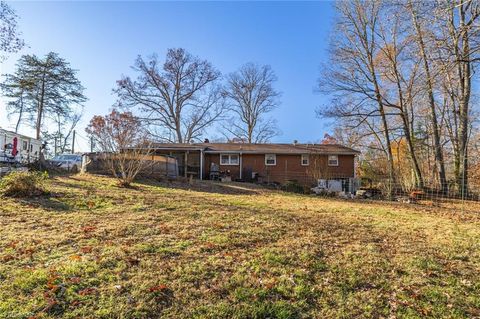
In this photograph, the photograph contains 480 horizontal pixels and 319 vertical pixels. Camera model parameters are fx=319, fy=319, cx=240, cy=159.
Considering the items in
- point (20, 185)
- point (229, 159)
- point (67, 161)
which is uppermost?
point (229, 159)

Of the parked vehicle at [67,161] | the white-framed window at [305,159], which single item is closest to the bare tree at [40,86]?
the parked vehicle at [67,161]

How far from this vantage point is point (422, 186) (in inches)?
629

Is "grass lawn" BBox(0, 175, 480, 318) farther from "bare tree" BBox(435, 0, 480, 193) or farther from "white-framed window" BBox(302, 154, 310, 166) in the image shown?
"white-framed window" BBox(302, 154, 310, 166)

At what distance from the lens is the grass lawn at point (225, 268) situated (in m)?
3.02

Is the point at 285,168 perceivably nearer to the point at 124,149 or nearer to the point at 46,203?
the point at 124,149

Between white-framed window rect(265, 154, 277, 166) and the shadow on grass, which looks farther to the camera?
white-framed window rect(265, 154, 277, 166)

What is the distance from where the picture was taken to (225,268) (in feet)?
12.6

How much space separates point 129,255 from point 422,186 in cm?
1589

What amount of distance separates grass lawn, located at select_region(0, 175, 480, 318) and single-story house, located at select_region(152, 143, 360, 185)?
50.9 ft

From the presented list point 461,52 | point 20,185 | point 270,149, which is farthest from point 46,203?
point 270,149

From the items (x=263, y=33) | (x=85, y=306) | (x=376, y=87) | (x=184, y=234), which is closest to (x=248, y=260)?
(x=184, y=234)

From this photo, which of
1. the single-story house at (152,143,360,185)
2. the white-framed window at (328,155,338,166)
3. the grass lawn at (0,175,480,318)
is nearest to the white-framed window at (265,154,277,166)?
the single-story house at (152,143,360,185)

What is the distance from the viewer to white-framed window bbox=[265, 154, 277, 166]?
23000 mm

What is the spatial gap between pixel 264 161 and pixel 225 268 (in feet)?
63.4
